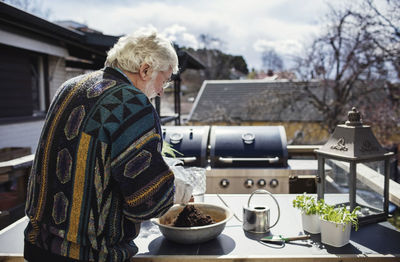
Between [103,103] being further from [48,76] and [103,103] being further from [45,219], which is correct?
[48,76]

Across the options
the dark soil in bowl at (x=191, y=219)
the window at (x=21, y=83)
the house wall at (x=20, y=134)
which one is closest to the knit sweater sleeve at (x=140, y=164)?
the dark soil in bowl at (x=191, y=219)

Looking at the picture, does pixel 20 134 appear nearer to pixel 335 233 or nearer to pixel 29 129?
pixel 29 129

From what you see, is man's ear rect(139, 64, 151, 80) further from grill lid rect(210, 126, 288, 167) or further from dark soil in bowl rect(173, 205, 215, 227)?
grill lid rect(210, 126, 288, 167)

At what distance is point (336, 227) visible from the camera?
4.94ft

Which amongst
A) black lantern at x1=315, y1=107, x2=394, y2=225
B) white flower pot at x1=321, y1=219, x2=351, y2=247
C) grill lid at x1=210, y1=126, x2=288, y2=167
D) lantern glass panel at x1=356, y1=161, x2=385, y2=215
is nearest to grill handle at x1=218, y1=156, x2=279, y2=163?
grill lid at x1=210, y1=126, x2=288, y2=167

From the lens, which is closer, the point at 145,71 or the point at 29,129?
the point at 145,71

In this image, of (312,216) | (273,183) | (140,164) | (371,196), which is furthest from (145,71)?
(273,183)

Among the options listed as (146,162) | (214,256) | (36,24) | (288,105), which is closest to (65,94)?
(146,162)

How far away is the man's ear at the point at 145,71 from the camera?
4.49 ft

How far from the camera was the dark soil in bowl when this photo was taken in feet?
5.18

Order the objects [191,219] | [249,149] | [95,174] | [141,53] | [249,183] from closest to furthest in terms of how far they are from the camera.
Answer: [95,174] → [141,53] → [191,219] → [249,183] → [249,149]

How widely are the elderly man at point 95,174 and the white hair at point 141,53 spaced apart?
102 millimetres

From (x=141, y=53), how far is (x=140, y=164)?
0.45 metres

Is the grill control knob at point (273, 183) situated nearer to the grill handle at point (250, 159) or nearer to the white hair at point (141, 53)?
the grill handle at point (250, 159)
